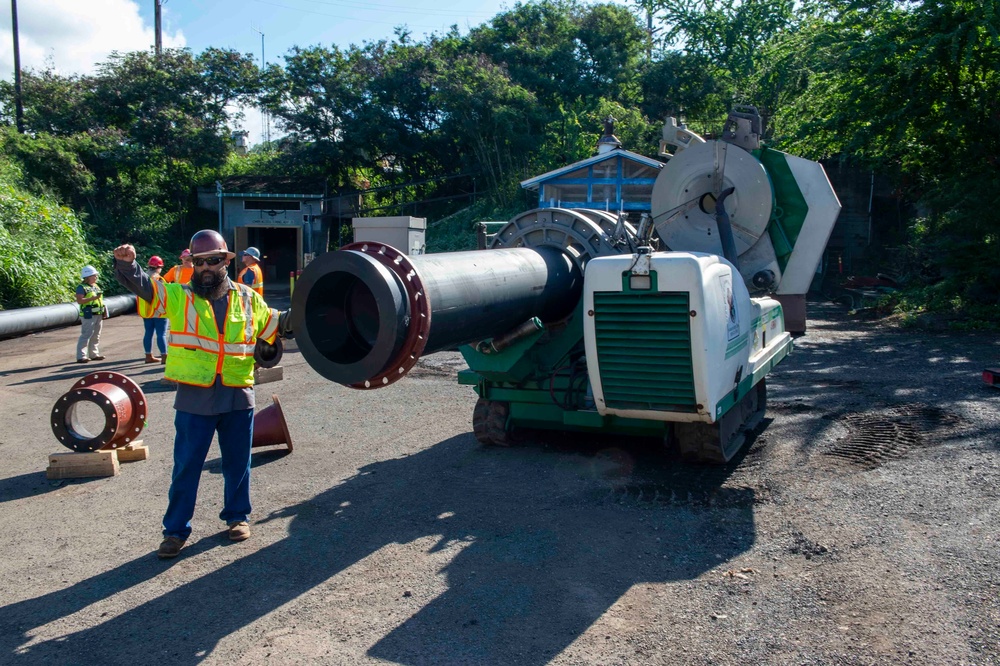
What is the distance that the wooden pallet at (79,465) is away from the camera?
6246 millimetres

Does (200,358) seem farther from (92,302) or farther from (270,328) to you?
(92,302)

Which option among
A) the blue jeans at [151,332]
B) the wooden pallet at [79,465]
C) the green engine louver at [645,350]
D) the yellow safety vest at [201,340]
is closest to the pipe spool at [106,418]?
the wooden pallet at [79,465]

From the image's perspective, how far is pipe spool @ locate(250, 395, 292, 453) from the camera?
681 centimetres

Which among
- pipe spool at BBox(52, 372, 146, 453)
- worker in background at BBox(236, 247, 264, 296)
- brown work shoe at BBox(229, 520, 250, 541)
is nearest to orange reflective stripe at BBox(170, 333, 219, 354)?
brown work shoe at BBox(229, 520, 250, 541)

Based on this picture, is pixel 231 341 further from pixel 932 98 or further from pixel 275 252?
pixel 275 252

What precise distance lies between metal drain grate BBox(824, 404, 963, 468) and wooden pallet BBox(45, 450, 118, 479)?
552cm

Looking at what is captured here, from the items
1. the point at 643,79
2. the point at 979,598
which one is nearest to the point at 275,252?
the point at 643,79

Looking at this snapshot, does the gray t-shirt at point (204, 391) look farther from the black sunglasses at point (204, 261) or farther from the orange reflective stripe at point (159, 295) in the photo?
the black sunglasses at point (204, 261)

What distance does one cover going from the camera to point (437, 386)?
31.6ft

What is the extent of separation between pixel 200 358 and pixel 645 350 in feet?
8.60

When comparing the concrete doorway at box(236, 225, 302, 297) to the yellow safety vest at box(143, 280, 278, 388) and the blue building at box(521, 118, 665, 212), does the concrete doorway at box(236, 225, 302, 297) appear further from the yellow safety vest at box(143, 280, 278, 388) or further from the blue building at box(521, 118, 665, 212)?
the yellow safety vest at box(143, 280, 278, 388)

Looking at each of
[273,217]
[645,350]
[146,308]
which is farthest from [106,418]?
[273,217]

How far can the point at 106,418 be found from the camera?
634 centimetres

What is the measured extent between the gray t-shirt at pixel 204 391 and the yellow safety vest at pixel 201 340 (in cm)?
3
